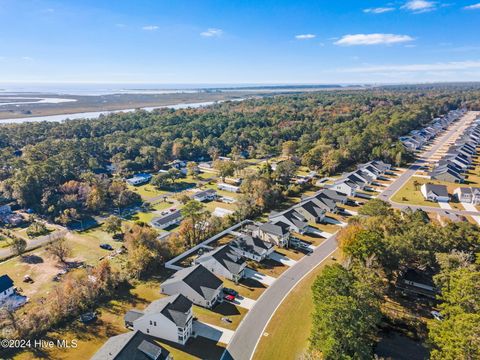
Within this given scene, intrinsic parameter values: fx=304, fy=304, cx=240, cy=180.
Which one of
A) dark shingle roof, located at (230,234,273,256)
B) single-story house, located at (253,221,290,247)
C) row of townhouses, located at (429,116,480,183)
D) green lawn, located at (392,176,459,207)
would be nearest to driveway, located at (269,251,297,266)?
dark shingle roof, located at (230,234,273,256)

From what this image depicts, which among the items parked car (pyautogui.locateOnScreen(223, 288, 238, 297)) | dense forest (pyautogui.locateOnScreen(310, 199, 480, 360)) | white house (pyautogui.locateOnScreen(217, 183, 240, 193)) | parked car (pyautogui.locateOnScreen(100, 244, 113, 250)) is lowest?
parked car (pyautogui.locateOnScreen(100, 244, 113, 250))

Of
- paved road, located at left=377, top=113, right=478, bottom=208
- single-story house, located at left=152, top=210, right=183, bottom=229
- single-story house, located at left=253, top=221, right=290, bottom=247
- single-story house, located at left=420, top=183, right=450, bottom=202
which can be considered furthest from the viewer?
single-story house, located at left=420, top=183, right=450, bottom=202

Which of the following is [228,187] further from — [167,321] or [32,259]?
[167,321]

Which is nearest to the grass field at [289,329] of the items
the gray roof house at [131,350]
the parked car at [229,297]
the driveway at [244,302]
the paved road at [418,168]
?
the driveway at [244,302]

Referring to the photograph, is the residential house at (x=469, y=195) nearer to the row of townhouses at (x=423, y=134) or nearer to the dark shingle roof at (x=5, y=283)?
the row of townhouses at (x=423, y=134)

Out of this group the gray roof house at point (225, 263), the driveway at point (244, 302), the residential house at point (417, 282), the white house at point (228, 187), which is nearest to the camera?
the driveway at point (244, 302)

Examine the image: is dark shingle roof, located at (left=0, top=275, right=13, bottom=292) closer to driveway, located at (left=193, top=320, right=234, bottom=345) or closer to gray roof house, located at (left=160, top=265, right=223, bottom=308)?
gray roof house, located at (left=160, top=265, right=223, bottom=308)
